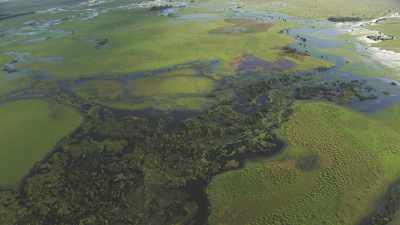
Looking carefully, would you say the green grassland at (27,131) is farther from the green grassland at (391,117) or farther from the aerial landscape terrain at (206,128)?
the green grassland at (391,117)

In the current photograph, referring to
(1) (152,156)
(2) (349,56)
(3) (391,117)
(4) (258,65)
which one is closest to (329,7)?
(2) (349,56)

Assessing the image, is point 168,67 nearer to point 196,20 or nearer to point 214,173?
point 214,173

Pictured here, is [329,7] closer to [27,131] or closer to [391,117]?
[391,117]

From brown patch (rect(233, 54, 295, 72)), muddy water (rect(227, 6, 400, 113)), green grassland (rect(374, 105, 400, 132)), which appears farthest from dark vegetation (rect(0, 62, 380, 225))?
brown patch (rect(233, 54, 295, 72))

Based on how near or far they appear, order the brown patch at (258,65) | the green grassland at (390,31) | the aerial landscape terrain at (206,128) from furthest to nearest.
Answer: the green grassland at (390,31) → the brown patch at (258,65) → the aerial landscape terrain at (206,128)

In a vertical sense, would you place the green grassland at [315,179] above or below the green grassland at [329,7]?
below

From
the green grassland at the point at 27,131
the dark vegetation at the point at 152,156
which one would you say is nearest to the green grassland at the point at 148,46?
the dark vegetation at the point at 152,156
